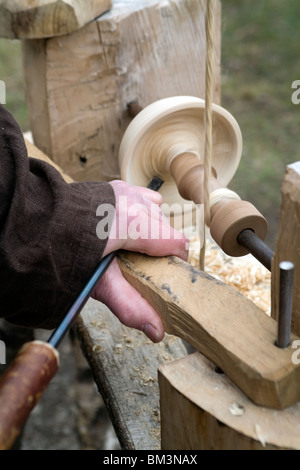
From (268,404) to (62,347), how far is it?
5.58ft

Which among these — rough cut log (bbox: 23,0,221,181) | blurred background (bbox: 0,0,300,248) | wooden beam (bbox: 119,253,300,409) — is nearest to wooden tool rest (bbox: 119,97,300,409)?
wooden beam (bbox: 119,253,300,409)

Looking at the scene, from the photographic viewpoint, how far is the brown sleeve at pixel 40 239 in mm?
914

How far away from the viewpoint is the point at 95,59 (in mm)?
1454

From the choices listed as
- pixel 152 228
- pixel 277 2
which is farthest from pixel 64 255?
A: pixel 277 2

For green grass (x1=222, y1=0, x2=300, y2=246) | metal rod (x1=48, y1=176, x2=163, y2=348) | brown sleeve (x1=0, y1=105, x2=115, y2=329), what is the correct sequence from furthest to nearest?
1. green grass (x1=222, y1=0, x2=300, y2=246)
2. brown sleeve (x1=0, y1=105, x2=115, y2=329)
3. metal rod (x1=48, y1=176, x2=163, y2=348)

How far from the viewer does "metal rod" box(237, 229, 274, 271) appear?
0.95m

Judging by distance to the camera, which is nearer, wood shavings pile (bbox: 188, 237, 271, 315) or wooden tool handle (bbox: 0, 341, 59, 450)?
wooden tool handle (bbox: 0, 341, 59, 450)

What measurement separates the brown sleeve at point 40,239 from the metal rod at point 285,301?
337mm

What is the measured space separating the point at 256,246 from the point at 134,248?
0.21 m

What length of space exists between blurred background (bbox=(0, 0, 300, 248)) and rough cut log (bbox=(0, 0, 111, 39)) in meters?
1.57

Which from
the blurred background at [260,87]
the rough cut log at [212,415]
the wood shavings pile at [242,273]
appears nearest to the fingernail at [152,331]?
the rough cut log at [212,415]

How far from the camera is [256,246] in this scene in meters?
1.00

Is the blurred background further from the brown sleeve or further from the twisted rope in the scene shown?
the brown sleeve

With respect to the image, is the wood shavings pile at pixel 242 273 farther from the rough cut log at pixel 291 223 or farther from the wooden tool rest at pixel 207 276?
the rough cut log at pixel 291 223
